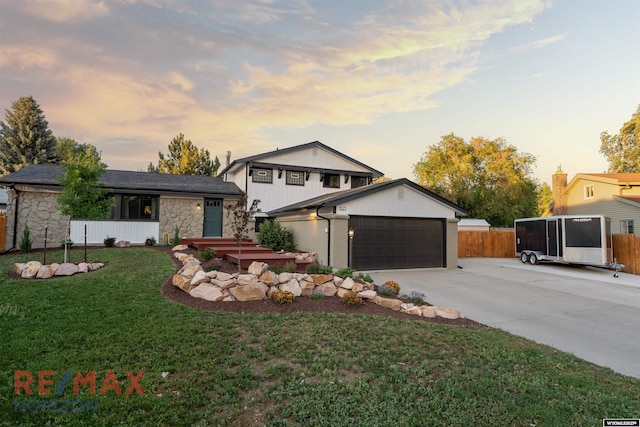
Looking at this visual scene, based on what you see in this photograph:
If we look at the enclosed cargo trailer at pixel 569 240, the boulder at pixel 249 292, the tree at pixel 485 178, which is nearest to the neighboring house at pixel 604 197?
the tree at pixel 485 178

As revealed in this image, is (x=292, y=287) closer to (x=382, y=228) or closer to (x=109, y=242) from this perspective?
(x=382, y=228)

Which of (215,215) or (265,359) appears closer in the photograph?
(265,359)

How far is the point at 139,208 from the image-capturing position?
1567cm

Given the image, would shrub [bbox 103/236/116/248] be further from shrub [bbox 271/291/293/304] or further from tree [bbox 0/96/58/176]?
tree [bbox 0/96/58/176]

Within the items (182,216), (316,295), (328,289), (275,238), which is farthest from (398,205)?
(182,216)

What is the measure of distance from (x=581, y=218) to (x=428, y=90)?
344 inches

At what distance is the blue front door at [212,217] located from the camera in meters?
16.9

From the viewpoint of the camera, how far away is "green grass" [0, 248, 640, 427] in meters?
2.82

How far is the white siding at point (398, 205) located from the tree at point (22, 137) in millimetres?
29804

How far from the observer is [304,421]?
271 centimetres

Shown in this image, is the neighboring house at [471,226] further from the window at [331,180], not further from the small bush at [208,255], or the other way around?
the small bush at [208,255]

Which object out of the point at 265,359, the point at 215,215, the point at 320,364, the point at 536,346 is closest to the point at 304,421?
the point at 320,364

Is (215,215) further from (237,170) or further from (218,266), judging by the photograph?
(218,266)

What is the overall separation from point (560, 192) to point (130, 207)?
93.2 feet
